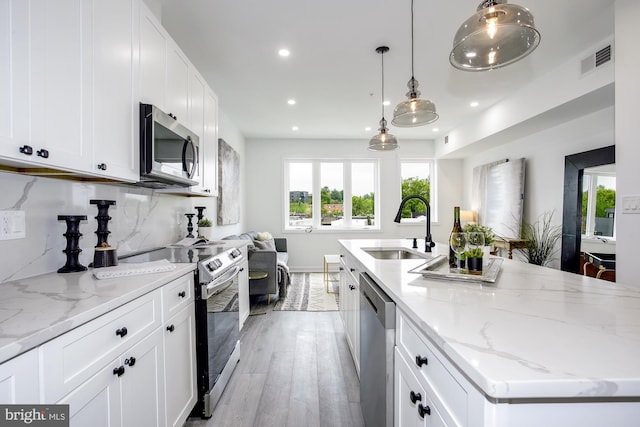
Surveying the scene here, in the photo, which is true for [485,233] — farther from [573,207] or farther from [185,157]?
[573,207]

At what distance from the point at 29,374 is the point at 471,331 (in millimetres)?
1131

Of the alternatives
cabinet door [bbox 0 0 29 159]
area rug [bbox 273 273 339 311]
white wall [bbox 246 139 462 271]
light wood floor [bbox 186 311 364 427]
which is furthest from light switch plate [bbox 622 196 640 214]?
white wall [bbox 246 139 462 271]

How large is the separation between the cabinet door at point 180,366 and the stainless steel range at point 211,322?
0.18ft

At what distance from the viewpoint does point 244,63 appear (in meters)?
3.11

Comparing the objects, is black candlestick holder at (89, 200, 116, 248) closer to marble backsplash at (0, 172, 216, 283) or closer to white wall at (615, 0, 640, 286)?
marble backsplash at (0, 172, 216, 283)

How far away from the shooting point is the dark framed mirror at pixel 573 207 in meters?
3.49

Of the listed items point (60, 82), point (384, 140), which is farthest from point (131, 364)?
point (384, 140)

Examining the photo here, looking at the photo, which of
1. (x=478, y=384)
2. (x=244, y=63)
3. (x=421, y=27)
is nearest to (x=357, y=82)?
(x=421, y=27)

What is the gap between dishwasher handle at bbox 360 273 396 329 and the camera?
115cm

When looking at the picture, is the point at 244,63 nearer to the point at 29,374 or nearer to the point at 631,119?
the point at 29,374

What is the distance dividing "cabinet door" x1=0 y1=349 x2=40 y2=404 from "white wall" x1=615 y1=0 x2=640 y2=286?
10.7 feet

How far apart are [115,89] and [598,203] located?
4.60 meters

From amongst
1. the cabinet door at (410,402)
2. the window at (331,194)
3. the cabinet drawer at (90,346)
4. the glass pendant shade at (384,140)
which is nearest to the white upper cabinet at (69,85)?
the cabinet drawer at (90,346)

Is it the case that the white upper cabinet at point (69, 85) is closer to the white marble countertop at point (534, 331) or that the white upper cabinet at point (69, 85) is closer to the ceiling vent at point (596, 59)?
the white marble countertop at point (534, 331)
